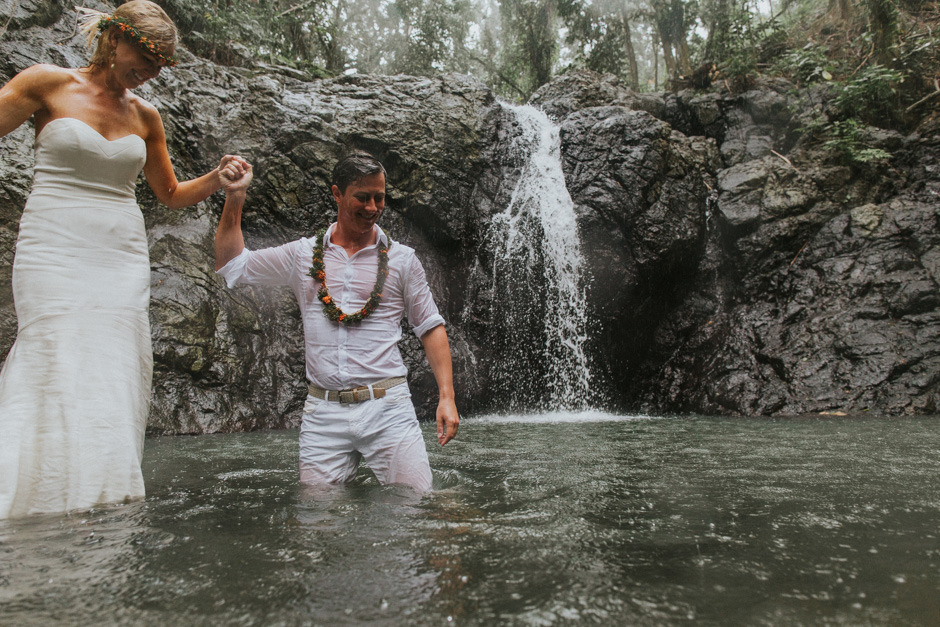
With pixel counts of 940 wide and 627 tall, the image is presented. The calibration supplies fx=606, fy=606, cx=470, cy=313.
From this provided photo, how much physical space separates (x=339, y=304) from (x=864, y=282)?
31.7ft

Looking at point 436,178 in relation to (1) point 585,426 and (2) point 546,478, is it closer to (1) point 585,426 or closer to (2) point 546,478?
(1) point 585,426

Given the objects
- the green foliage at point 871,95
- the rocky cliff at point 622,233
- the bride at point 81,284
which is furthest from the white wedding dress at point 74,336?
the green foliage at point 871,95

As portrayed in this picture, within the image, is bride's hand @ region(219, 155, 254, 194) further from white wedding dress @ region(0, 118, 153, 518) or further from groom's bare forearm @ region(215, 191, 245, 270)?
white wedding dress @ region(0, 118, 153, 518)

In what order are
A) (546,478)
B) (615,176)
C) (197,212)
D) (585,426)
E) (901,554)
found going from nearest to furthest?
(901,554), (546,478), (585,426), (197,212), (615,176)

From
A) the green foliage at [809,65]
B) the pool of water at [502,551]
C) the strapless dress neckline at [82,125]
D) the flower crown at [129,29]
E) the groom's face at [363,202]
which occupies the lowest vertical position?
the pool of water at [502,551]

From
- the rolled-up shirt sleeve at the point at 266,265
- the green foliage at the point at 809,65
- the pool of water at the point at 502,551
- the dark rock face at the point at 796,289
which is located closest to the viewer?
the pool of water at the point at 502,551

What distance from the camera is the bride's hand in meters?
2.76

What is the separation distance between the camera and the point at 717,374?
392 inches

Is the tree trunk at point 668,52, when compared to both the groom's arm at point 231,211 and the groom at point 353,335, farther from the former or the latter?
the groom's arm at point 231,211

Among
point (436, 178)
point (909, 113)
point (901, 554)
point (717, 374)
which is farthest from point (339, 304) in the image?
point (909, 113)

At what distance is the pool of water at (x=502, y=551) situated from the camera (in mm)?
1436

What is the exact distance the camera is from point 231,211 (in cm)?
282

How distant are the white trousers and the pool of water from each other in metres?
0.11

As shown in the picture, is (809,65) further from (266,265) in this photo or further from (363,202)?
(266,265)
